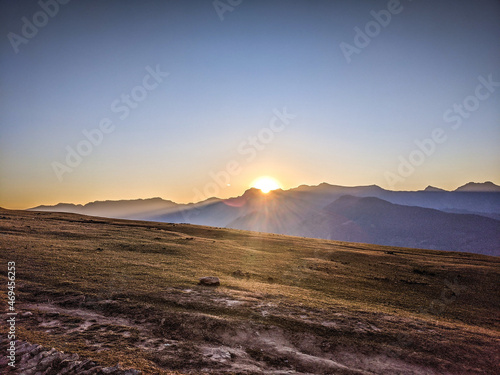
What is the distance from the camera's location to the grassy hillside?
9.91 meters

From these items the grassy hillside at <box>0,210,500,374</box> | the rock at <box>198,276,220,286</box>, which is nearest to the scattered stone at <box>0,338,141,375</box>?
the grassy hillside at <box>0,210,500,374</box>

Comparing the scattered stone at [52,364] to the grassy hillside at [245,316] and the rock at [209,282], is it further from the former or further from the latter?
the rock at [209,282]

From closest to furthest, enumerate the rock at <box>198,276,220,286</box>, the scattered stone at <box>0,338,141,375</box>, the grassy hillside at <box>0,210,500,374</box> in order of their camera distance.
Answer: the scattered stone at <box>0,338,141,375</box>, the grassy hillside at <box>0,210,500,374</box>, the rock at <box>198,276,220,286</box>

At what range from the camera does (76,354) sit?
8391mm

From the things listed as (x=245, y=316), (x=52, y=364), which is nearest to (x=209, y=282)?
(x=245, y=316)

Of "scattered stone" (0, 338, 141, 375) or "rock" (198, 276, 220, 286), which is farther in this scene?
"rock" (198, 276, 220, 286)

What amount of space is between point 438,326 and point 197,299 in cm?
1405

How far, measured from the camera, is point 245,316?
13375 millimetres

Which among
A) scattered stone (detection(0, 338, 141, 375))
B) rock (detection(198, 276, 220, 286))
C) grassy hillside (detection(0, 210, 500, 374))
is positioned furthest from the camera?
rock (detection(198, 276, 220, 286))

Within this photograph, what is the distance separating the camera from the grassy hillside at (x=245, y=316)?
991 cm

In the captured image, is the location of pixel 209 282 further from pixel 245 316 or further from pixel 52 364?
pixel 52 364

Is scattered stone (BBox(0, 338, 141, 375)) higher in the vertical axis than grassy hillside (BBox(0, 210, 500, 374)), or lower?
higher

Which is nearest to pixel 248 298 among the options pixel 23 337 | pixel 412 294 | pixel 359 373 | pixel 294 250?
pixel 359 373

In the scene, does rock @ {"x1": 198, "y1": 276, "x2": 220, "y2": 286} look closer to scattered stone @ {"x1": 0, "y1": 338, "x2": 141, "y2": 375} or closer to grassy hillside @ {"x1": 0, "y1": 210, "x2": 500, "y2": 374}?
grassy hillside @ {"x1": 0, "y1": 210, "x2": 500, "y2": 374}
